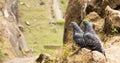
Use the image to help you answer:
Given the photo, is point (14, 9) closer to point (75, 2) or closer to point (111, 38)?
point (75, 2)

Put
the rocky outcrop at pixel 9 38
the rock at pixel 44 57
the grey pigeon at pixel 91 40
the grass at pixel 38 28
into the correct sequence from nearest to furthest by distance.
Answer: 1. the grey pigeon at pixel 91 40
2. the rock at pixel 44 57
3. the rocky outcrop at pixel 9 38
4. the grass at pixel 38 28

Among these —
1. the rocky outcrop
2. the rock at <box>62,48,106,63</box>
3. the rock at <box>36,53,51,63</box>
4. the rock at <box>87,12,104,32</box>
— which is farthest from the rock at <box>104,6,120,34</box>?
the rocky outcrop

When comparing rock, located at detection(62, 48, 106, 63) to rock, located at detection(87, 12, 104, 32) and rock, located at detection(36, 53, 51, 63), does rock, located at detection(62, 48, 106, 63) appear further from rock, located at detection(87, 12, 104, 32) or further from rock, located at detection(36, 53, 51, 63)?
rock, located at detection(36, 53, 51, 63)

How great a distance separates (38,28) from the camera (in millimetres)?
47781

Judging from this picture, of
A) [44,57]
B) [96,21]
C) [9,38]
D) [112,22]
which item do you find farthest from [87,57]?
[9,38]

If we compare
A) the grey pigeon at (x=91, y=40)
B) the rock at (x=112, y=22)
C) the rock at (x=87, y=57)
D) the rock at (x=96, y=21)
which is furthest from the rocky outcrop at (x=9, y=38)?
the grey pigeon at (x=91, y=40)

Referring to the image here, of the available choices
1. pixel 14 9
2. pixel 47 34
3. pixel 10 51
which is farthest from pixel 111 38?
pixel 14 9

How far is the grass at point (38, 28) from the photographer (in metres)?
43.2

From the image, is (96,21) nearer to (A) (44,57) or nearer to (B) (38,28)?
(A) (44,57)

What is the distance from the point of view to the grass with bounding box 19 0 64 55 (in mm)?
43178

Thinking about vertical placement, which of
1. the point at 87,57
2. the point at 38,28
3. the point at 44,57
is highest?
the point at 87,57

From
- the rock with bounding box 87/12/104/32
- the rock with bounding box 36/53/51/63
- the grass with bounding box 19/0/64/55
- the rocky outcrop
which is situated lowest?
the grass with bounding box 19/0/64/55

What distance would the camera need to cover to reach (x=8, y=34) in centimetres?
3216

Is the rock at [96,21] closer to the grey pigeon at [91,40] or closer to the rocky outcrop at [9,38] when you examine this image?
the grey pigeon at [91,40]
